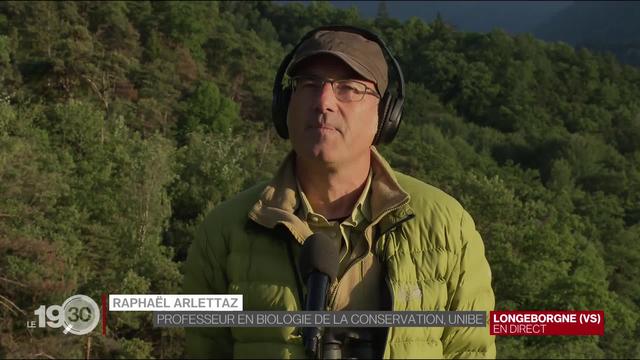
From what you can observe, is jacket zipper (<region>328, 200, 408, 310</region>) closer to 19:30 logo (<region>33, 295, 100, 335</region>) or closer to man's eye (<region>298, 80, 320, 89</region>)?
man's eye (<region>298, 80, 320, 89</region>)

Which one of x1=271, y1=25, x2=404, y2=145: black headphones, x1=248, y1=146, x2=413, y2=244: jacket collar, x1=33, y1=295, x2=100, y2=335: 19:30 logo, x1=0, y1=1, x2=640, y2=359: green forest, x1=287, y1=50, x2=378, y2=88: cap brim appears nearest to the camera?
x1=287, y1=50, x2=378, y2=88: cap brim

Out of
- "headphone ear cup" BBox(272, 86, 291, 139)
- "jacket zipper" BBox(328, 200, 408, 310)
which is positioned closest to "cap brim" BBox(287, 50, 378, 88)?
"headphone ear cup" BBox(272, 86, 291, 139)

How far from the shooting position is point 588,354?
85.8 feet

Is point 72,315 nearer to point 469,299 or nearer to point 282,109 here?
point 282,109

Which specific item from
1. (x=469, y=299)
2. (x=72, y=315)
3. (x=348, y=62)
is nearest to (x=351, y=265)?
(x=469, y=299)

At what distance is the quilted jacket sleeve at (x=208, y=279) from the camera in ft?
8.22

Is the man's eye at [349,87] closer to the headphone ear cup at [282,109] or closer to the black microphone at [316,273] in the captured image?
the headphone ear cup at [282,109]

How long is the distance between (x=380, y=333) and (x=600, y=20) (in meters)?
175

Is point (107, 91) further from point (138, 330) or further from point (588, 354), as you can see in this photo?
point (588, 354)

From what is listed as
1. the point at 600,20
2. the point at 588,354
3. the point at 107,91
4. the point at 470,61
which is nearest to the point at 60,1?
the point at 107,91

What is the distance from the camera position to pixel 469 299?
2465mm

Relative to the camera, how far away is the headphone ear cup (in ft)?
8.87

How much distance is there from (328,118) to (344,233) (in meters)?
0.40

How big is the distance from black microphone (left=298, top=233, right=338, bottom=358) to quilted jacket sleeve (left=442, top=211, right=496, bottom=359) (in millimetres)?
529
